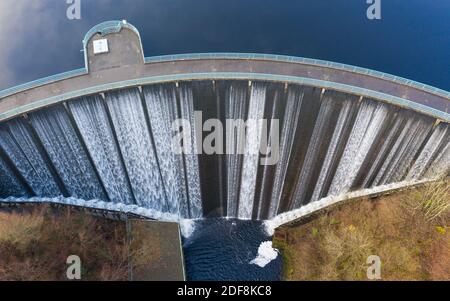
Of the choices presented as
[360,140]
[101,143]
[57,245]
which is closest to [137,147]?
[101,143]

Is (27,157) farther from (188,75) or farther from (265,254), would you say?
(265,254)

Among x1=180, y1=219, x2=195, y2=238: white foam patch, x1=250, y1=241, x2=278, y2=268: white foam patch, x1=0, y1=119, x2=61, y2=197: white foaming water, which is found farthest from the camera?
x1=180, y1=219, x2=195, y2=238: white foam patch

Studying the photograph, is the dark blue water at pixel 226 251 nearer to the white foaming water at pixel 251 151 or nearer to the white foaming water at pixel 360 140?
the white foaming water at pixel 251 151

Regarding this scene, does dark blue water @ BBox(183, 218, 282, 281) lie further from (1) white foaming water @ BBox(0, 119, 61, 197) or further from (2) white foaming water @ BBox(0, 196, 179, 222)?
(1) white foaming water @ BBox(0, 119, 61, 197)

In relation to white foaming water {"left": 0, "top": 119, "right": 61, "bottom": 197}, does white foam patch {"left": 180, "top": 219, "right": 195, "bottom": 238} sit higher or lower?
lower

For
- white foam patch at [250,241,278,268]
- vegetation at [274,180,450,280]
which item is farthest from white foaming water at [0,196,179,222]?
vegetation at [274,180,450,280]

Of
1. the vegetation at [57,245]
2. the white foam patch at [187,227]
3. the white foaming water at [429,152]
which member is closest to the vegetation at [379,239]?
the white foaming water at [429,152]
